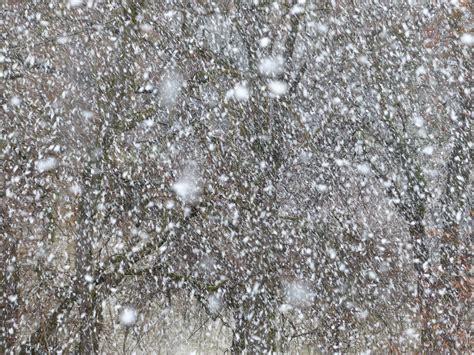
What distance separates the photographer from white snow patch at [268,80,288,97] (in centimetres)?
636

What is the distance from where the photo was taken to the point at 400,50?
738 centimetres

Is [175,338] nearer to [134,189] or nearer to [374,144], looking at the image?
[134,189]

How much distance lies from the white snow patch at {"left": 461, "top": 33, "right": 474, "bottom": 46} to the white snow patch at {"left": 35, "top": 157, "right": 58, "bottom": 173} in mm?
4842

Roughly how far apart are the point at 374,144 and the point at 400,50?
116 cm

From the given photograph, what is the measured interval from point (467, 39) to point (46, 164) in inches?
197

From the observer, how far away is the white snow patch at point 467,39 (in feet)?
24.7

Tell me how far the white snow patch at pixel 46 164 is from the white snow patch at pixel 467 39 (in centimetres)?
484

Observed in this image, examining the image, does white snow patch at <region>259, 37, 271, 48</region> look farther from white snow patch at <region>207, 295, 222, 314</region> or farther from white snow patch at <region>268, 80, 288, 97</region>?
white snow patch at <region>207, 295, 222, 314</region>

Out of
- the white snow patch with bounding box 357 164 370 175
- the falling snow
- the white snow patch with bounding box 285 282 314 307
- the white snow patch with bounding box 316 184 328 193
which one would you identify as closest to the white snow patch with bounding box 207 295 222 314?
the falling snow

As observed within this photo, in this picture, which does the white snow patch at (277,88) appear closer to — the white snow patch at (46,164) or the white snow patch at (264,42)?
the white snow patch at (264,42)

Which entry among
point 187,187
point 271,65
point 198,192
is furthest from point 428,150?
point 187,187

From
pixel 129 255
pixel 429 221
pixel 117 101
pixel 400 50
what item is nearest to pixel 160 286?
pixel 129 255

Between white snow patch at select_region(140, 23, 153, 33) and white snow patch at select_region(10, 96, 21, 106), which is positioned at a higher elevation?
white snow patch at select_region(140, 23, 153, 33)

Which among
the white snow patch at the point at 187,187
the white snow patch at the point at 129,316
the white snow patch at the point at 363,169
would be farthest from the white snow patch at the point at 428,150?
the white snow patch at the point at 129,316
